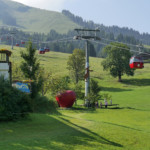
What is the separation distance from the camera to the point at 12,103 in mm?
23672

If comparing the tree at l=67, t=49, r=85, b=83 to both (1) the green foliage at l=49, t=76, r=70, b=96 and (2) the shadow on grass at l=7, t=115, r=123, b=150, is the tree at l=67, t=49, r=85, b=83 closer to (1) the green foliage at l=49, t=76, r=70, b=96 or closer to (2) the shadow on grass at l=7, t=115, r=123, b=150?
(1) the green foliage at l=49, t=76, r=70, b=96

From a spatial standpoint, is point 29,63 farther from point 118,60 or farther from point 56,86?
point 118,60

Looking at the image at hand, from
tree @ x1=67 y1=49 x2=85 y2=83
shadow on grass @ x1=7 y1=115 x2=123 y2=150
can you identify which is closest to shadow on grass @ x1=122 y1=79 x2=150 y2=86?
tree @ x1=67 y1=49 x2=85 y2=83

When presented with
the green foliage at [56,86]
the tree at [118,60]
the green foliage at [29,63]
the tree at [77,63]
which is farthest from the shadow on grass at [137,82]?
the green foliage at [29,63]

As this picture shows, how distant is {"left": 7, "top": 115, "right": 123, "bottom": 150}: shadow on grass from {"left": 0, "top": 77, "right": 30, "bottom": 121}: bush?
1152mm

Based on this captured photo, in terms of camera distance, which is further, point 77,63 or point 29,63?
point 77,63

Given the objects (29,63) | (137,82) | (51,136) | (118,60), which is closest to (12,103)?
(51,136)

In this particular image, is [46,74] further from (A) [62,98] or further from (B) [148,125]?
(B) [148,125]

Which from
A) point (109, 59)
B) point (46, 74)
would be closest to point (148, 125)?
point (46, 74)

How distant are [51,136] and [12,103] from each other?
5.56 m

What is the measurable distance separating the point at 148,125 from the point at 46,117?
11054 mm

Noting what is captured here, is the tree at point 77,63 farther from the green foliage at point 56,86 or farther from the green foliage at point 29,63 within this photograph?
the green foliage at point 29,63

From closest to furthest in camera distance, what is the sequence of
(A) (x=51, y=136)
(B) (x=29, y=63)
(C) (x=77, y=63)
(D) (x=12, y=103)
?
(A) (x=51, y=136) < (D) (x=12, y=103) < (B) (x=29, y=63) < (C) (x=77, y=63)

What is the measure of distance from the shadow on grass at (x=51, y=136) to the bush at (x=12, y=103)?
115cm
